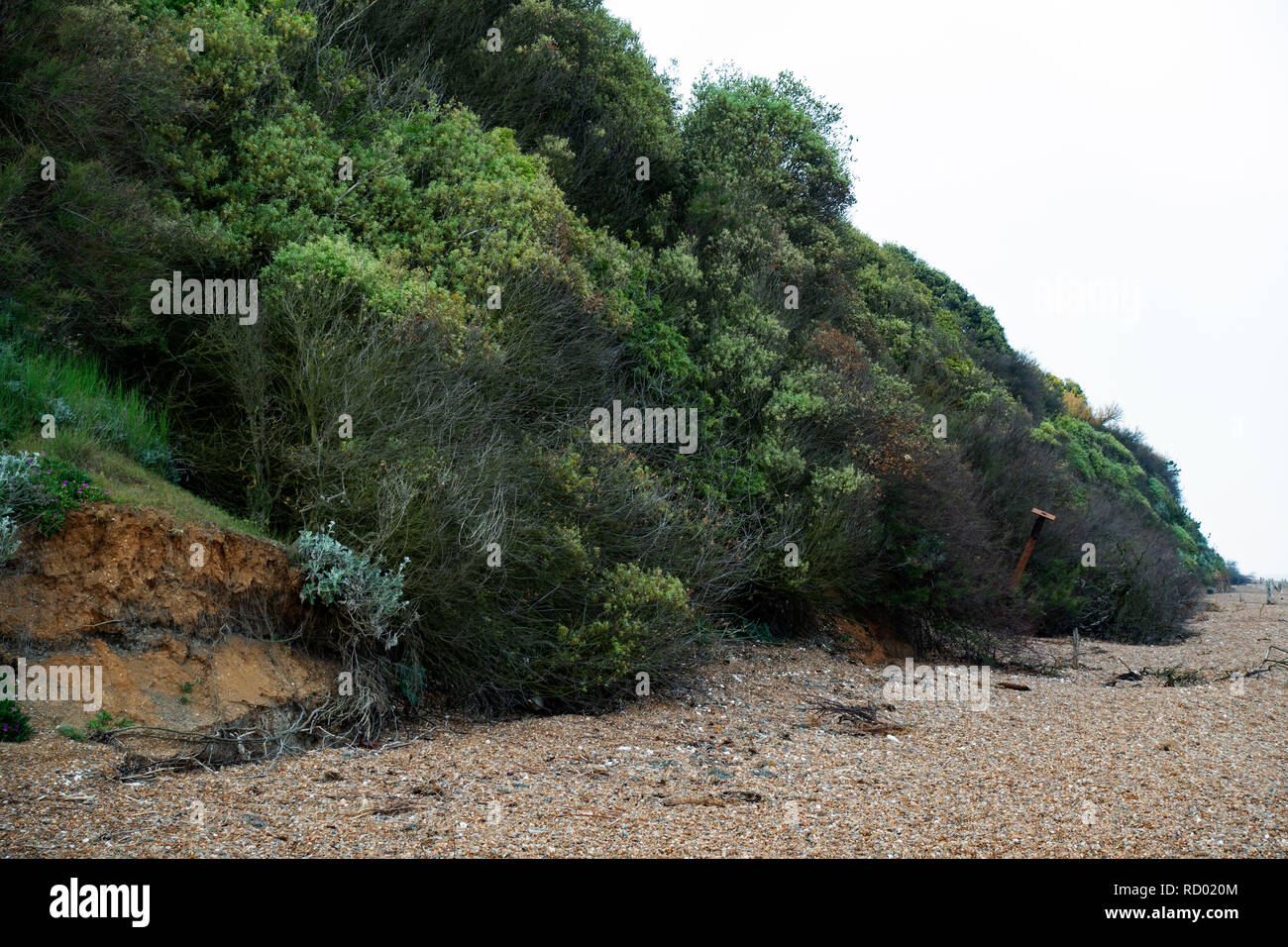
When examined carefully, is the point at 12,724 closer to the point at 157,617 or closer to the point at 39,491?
the point at 157,617

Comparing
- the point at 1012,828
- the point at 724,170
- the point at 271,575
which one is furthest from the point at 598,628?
the point at 724,170

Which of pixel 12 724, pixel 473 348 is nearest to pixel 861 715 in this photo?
pixel 473 348

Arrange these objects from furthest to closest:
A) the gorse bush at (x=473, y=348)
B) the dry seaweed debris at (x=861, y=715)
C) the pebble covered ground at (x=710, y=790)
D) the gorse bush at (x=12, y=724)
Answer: the dry seaweed debris at (x=861, y=715), the gorse bush at (x=473, y=348), the gorse bush at (x=12, y=724), the pebble covered ground at (x=710, y=790)

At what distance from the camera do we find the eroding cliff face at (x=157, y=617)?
6.91 meters

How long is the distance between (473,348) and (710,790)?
5528 mm

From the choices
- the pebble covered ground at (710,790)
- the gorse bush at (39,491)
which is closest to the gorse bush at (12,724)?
the pebble covered ground at (710,790)

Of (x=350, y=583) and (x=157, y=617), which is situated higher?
(x=350, y=583)

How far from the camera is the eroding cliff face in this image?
691 cm

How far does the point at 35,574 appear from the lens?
6961 mm

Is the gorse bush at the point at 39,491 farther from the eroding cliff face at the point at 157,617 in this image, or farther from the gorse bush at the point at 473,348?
the gorse bush at the point at 473,348

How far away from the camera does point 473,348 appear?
Result: 10656 mm

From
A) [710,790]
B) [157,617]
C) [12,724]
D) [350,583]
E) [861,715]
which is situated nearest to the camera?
[12,724]

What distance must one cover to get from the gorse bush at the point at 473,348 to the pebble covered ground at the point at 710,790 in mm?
1277

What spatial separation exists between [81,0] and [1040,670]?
15397 mm
